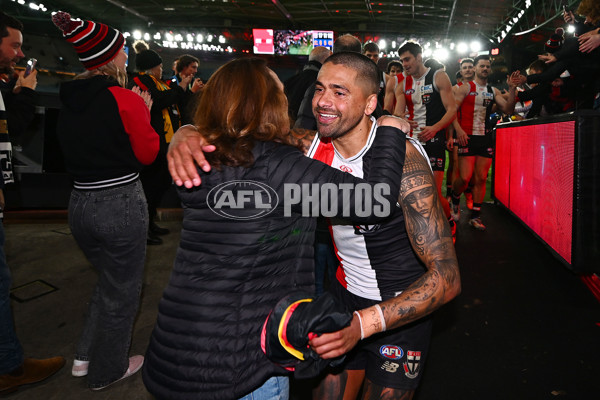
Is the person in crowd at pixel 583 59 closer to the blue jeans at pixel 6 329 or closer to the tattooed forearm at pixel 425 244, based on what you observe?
the tattooed forearm at pixel 425 244

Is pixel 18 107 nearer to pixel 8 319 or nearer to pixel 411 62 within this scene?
pixel 8 319

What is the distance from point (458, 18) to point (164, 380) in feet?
76.4

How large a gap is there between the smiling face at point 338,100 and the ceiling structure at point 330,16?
16972 mm

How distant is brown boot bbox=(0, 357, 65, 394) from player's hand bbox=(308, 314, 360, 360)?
2.43m

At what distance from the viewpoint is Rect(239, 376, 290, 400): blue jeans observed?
1258 mm

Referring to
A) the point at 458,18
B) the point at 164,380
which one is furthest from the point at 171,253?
the point at 458,18

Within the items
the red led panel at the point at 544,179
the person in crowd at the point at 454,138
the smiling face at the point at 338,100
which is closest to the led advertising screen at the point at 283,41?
the person in crowd at the point at 454,138

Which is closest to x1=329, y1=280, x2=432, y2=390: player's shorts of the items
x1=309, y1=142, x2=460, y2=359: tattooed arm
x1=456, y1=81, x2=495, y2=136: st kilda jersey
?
x1=309, y1=142, x2=460, y2=359: tattooed arm

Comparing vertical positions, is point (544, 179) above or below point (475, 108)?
below

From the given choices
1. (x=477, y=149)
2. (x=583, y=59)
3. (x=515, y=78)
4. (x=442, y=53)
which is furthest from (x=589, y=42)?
(x=442, y=53)

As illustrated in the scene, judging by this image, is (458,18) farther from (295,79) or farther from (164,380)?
(164,380)

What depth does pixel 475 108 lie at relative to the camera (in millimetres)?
6457

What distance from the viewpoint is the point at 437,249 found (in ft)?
5.17

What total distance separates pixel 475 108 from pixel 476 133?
0.47 metres
